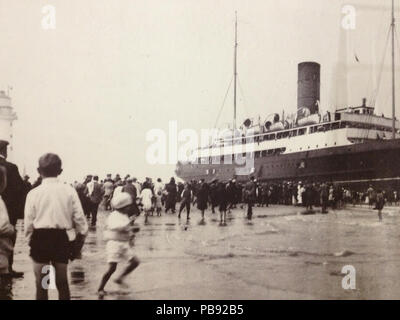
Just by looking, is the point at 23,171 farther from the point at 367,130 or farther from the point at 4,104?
the point at 367,130

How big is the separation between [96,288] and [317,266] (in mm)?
2632

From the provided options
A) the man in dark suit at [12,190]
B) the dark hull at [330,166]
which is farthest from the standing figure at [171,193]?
the man in dark suit at [12,190]

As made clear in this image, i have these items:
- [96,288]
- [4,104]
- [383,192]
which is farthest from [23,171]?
[383,192]

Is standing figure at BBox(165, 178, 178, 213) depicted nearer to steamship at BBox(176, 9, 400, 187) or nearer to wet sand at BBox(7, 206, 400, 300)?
steamship at BBox(176, 9, 400, 187)

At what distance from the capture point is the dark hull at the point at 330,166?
49.3 ft

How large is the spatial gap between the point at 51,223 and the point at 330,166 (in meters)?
14.5

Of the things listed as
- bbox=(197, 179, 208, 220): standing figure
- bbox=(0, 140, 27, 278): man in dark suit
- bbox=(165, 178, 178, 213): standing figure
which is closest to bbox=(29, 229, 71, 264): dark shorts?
bbox=(0, 140, 27, 278): man in dark suit

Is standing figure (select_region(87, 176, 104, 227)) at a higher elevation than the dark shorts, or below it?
higher

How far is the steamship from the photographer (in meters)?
15.4

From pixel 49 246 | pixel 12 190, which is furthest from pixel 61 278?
pixel 12 190

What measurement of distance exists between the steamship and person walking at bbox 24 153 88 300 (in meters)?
10.5

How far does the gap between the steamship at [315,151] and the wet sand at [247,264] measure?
548 centimetres

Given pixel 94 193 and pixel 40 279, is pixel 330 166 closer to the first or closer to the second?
pixel 94 193

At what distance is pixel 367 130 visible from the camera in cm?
1872
